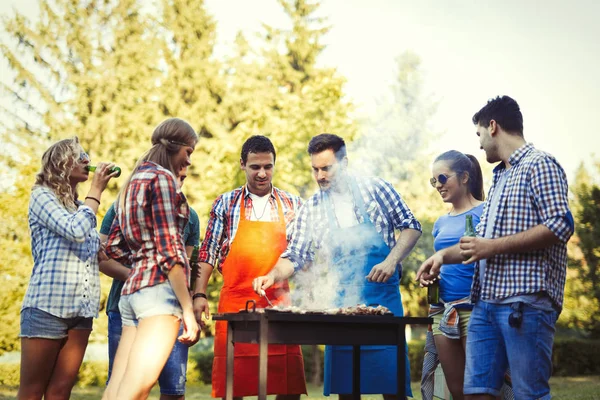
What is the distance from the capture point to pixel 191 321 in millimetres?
2873

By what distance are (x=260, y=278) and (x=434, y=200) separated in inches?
583

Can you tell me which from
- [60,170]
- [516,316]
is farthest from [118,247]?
[516,316]

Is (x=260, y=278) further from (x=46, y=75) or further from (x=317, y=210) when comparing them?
(x=46, y=75)

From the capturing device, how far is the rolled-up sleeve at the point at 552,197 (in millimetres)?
2902

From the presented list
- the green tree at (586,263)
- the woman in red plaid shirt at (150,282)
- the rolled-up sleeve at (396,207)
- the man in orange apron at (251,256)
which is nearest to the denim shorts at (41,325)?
the woman in red plaid shirt at (150,282)

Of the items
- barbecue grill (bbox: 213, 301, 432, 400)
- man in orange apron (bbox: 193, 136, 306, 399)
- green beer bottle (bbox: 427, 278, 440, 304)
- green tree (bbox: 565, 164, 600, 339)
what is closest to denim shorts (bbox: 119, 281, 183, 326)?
barbecue grill (bbox: 213, 301, 432, 400)

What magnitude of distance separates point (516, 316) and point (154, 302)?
1614 millimetres

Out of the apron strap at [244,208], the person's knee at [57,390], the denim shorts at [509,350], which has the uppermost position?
the apron strap at [244,208]

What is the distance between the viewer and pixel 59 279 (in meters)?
3.59

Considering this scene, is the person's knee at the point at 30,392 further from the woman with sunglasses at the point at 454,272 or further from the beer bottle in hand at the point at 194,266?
Result: the woman with sunglasses at the point at 454,272

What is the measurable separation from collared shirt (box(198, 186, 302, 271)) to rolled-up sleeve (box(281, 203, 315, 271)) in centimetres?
11

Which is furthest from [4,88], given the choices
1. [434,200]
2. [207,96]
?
[434,200]

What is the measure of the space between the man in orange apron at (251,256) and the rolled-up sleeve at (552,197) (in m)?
1.93

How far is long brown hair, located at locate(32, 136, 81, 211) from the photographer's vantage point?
3663 millimetres
